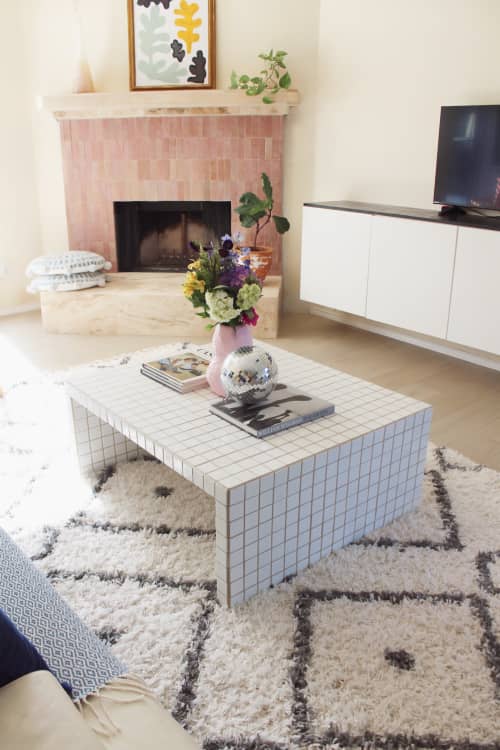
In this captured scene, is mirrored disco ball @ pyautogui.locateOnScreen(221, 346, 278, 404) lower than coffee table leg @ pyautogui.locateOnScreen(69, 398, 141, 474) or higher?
higher

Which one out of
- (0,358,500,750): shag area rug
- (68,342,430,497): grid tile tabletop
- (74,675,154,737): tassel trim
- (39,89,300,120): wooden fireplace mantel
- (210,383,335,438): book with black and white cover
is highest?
(39,89,300,120): wooden fireplace mantel

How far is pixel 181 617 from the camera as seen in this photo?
1.61 m

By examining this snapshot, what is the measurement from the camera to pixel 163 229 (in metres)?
4.59

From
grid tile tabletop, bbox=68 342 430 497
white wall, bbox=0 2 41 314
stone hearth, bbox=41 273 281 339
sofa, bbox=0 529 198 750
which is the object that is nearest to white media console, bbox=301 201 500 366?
stone hearth, bbox=41 273 281 339

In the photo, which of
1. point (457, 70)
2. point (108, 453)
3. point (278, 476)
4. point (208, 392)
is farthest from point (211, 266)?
point (457, 70)

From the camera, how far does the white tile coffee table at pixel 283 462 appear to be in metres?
1.60

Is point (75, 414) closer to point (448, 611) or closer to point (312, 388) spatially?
point (312, 388)

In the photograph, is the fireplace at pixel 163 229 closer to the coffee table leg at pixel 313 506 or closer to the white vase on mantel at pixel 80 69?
the white vase on mantel at pixel 80 69

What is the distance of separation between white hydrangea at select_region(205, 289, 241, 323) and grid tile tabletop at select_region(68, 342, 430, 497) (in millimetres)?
281

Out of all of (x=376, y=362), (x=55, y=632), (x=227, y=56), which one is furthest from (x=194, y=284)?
(x=227, y=56)

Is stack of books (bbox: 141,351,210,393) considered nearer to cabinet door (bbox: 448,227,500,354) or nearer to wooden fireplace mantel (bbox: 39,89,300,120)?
cabinet door (bbox: 448,227,500,354)

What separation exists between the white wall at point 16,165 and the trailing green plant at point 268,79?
152 cm

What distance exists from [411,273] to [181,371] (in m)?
1.70

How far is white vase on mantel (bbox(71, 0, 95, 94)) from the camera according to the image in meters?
4.12
